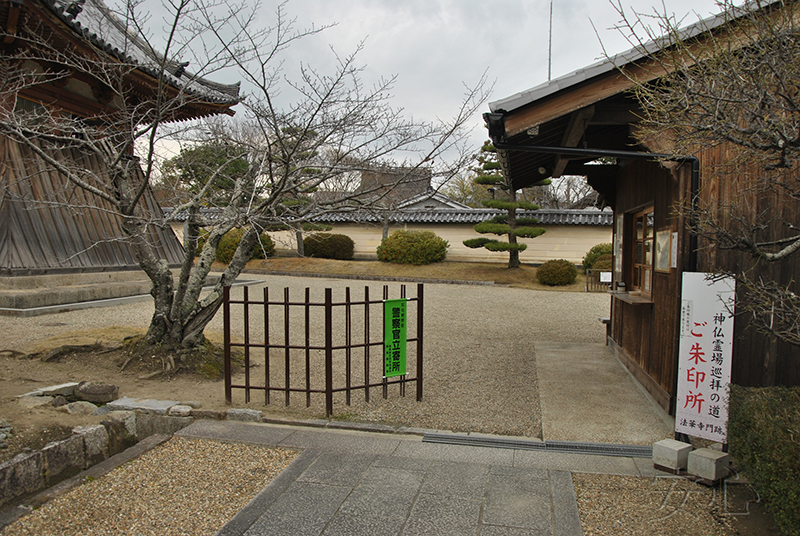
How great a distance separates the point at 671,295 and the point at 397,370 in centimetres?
263

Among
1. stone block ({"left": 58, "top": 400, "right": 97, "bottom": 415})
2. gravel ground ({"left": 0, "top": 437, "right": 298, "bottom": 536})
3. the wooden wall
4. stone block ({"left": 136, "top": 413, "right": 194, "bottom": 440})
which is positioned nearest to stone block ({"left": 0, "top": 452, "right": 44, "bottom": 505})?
gravel ground ({"left": 0, "top": 437, "right": 298, "bottom": 536})

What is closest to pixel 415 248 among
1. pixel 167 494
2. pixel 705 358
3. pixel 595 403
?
pixel 595 403

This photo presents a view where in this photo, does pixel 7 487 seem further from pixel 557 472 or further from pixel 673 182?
pixel 673 182

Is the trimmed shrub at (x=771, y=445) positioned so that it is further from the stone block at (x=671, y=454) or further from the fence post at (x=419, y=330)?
the fence post at (x=419, y=330)

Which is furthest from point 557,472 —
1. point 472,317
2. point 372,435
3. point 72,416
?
point 472,317

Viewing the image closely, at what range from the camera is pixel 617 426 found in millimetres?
4430

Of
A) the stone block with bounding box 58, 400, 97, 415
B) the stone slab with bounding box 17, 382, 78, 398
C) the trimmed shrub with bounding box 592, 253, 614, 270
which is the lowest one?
the stone block with bounding box 58, 400, 97, 415

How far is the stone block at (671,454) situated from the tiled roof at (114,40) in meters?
5.96

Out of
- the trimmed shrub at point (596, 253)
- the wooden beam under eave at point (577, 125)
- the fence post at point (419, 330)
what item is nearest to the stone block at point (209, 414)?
the fence post at point (419, 330)

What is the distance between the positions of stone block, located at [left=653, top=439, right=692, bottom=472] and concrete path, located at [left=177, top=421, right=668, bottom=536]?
0.10m

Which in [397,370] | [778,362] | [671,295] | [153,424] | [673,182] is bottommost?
[153,424]

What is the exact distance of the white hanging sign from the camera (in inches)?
140

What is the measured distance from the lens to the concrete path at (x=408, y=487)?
9.41 ft

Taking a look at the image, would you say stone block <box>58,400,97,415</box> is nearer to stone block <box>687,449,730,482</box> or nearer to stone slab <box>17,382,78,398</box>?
stone slab <box>17,382,78,398</box>
